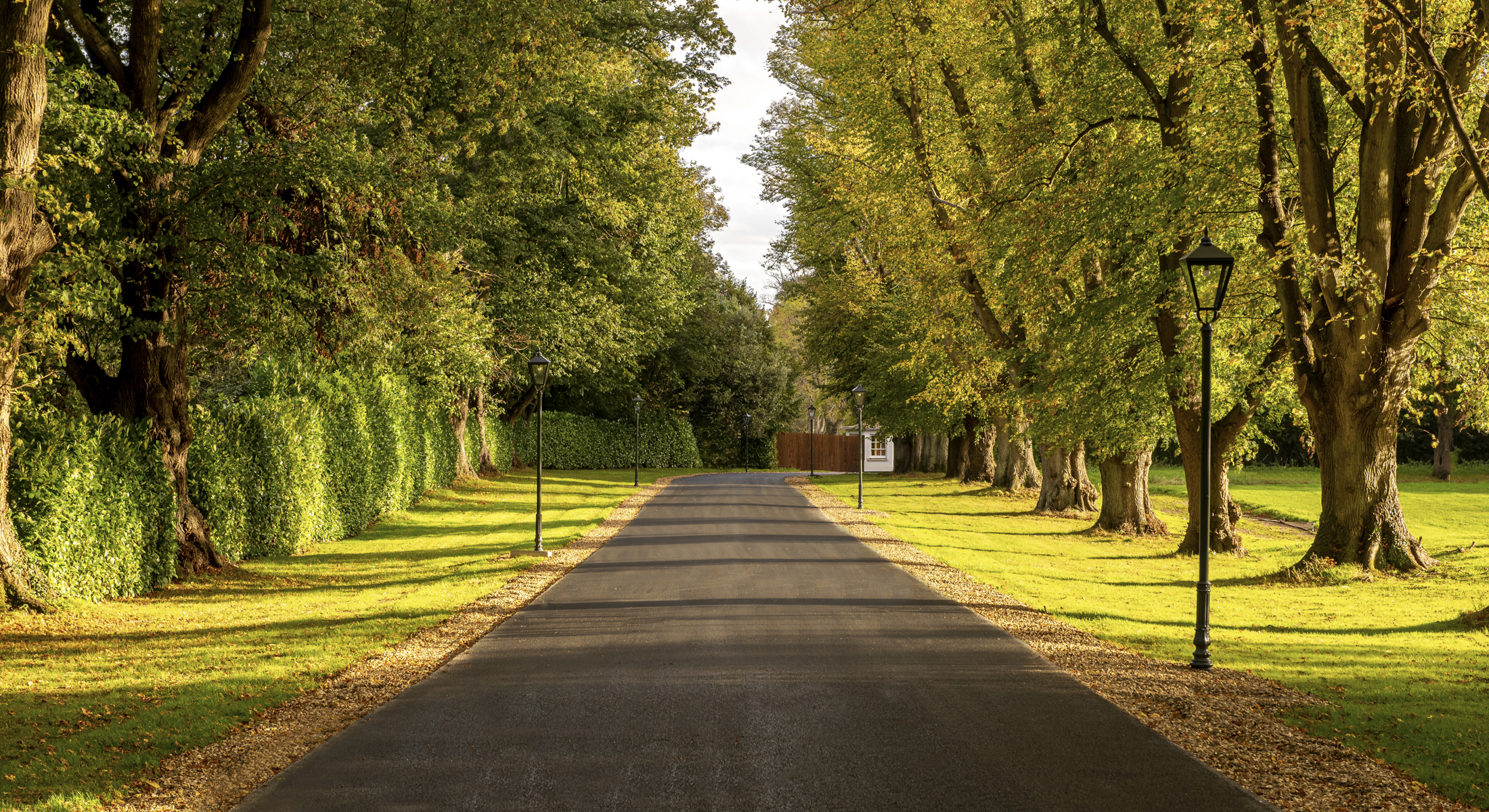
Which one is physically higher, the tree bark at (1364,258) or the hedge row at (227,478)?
the tree bark at (1364,258)

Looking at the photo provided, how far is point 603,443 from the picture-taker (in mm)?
56281

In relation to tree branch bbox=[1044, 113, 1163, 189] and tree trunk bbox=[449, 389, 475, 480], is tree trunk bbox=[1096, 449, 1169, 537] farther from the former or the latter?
tree trunk bbox=[449, 389, 475, 480]

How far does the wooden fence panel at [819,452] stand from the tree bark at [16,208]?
5503cm

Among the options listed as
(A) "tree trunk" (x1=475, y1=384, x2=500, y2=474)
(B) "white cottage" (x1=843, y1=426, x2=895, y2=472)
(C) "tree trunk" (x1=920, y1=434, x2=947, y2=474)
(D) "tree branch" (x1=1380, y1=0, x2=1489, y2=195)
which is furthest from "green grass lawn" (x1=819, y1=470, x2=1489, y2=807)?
(B) "white cottage" (x1=843, y1=426, x2=895, y2=472)

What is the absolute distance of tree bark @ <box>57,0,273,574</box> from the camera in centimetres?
1255

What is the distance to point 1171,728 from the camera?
695cm

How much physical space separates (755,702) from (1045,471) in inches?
882

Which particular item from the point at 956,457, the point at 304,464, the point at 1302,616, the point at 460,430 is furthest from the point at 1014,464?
the point at 304,464

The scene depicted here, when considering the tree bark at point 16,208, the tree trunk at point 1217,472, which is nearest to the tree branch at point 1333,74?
the tree trunk at point 1217,472

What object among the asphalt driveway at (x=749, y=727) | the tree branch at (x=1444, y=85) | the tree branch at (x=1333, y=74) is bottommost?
the asphalt driveway at (x=749, y=727)

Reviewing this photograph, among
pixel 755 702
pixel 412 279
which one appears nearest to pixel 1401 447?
pixel 412 279

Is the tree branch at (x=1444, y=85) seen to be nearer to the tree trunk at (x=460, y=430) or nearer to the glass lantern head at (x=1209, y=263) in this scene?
the glass lantern head at (x=1209, y=263)

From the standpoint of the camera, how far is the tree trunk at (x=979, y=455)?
40062mm

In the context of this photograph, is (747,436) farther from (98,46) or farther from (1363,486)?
(98,46)
